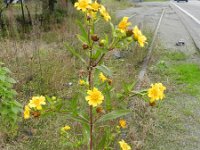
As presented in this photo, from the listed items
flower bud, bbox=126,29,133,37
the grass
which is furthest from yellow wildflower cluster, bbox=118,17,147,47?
the grass

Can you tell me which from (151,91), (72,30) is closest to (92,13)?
(151,91)

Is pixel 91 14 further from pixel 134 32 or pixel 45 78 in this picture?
pixel 45 78

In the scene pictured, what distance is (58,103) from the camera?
217 centimetres

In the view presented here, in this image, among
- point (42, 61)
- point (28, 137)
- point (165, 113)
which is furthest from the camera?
point (42, 61)

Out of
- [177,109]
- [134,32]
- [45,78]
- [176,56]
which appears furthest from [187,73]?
[134,32]

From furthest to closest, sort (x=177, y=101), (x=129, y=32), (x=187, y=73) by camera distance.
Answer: (x=187, y=73) → (x=177, y=101) → (x=129, y=32)

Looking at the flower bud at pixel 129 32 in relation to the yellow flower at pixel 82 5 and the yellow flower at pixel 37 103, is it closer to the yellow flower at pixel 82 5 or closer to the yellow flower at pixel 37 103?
the yellow flower at pixel 82 5

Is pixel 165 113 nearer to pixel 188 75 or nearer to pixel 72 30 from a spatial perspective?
pixel 188 75

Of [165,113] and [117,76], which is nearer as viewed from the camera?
[165,113]

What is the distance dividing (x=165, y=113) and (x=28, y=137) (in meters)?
1.84

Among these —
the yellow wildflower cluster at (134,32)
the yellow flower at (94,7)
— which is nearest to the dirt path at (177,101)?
the yellow wildflower cluster at (134,32)

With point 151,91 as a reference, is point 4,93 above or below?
below

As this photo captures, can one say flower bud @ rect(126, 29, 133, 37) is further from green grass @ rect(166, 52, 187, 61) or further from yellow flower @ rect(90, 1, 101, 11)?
green grass @ rect(166, 52, 187, 61)

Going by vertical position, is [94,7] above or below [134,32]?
above
